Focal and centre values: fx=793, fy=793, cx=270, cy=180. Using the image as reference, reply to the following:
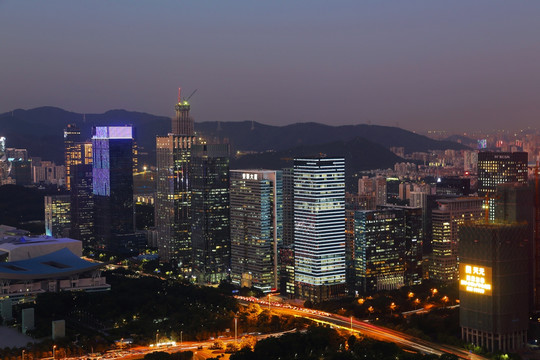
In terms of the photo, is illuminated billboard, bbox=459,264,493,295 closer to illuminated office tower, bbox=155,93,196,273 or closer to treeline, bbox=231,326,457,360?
treeline, bbox=231,326,457,360

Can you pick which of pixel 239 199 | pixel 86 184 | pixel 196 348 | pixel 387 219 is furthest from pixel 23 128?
pixel 196 348

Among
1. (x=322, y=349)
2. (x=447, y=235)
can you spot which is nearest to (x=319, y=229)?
(x=447, y=235)

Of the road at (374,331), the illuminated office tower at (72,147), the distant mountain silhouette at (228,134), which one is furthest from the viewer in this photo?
the distant mountain silhouette at (228,134)

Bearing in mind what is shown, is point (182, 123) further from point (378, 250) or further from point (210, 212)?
point (378, 250)

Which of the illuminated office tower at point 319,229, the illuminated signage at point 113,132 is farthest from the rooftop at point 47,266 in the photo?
the illuminated signage at point 113,132

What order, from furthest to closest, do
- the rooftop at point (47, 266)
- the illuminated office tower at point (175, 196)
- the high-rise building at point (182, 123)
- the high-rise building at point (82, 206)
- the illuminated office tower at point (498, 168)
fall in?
the high-rise building at point (82, 206) → the high-rise building at point (182, 123) → the illuminated office tower at point (175, 196) → the illuminated office tower at point (498, 168) → the rooftop at point (47, 266)

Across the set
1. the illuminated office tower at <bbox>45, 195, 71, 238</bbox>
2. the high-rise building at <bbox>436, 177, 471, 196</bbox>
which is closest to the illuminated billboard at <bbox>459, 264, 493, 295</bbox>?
the high-rise building at <bbox>436, 177, 471, 196</bbox>

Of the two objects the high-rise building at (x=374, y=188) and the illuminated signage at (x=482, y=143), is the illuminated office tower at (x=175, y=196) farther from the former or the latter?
the illuminated signage at (x=482, y=143)

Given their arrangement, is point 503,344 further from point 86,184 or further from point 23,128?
point 23,128
